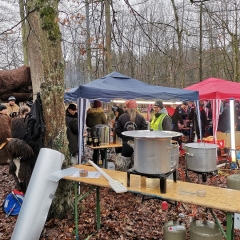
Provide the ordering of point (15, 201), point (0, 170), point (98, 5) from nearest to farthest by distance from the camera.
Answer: point (15, 201)
point (98, 5)
point (0, 170)

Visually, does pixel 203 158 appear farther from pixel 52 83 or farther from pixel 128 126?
pixel 52 83

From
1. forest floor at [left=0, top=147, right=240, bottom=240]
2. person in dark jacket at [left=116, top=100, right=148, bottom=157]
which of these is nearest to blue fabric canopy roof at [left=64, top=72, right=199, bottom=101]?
person in dark jacket at [left=116, top=100, right=148, bottom=157]

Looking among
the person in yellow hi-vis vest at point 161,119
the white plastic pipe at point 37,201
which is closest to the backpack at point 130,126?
the person in yellow hi-vis vest at point 161,119

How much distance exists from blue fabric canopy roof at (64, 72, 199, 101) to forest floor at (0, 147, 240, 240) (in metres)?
2.10

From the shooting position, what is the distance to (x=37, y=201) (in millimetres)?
3164

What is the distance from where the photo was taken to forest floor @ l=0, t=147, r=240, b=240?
3.55m

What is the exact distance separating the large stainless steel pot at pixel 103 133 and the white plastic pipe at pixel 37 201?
3.00 m

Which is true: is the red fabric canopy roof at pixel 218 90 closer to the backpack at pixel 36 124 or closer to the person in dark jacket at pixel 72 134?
the person in dark jacket at pixel 72 134

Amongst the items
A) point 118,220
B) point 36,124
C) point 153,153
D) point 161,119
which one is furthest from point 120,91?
point 153,153

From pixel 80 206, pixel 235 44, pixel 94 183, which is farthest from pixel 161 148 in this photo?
pixel 235 44

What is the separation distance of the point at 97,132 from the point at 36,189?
3.29m

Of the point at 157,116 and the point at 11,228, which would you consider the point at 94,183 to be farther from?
the point at 157,116

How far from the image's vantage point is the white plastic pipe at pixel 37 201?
121 inches

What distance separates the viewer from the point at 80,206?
14.1 feet
